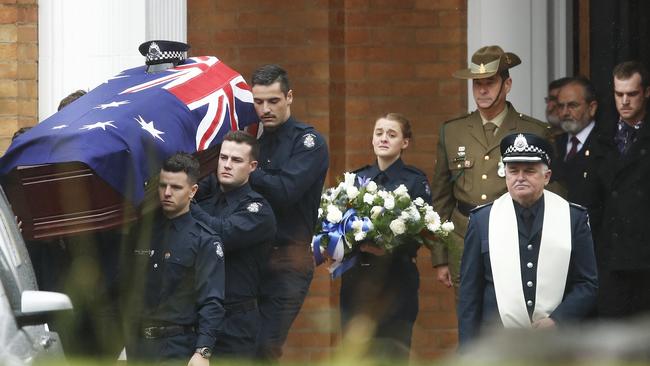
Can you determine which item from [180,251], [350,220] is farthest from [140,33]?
[180,251]

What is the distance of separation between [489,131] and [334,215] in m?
1.16

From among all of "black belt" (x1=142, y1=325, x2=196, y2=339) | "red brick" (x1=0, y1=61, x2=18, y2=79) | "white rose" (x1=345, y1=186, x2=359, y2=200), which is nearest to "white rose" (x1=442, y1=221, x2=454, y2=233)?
"white rose" (x1=345, y1=186, x2=359, y2=200)

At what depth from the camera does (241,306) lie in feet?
21.3

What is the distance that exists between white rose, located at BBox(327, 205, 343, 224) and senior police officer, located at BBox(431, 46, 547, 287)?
699 millimetres

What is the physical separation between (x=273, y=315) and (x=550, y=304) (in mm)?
1527

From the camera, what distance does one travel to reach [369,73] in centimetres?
969

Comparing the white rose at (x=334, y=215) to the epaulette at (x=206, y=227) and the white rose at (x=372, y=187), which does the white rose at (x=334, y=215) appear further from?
the epaulette at (x=206, y=227)

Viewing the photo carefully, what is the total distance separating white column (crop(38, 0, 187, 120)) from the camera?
7.80 metres

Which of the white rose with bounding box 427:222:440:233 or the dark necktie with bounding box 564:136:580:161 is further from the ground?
the dark necktie with bounding box 564:136:580:161

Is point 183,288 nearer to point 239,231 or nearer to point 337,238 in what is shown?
point 239,231

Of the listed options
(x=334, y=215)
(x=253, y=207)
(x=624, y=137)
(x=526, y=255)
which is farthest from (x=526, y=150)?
(x=334, y=215)

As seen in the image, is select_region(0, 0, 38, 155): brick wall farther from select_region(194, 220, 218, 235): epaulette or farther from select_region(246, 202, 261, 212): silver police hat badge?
select_region(194, 220, 218, 235): epaulette

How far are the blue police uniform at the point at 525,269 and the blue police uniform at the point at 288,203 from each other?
1.05 meters

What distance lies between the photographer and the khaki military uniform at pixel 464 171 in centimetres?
761
